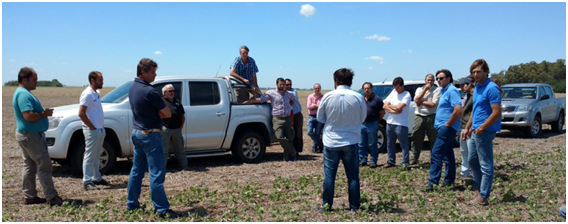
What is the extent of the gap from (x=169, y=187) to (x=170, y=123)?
46.1 inches

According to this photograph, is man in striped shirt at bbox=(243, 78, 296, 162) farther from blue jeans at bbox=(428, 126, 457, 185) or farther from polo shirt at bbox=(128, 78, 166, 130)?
polo shirt at bbox=(128, 78, 166, 130)

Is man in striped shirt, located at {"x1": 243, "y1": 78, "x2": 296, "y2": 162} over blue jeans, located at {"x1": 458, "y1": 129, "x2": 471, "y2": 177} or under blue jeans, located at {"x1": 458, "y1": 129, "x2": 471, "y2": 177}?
over

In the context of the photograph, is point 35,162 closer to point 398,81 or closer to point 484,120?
point 484,120

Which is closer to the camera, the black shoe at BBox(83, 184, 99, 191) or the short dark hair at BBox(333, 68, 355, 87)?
the short dark hair at BBox(333, 68, 355, 87)

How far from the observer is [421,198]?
6.19 metres

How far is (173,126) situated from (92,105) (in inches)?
56.4

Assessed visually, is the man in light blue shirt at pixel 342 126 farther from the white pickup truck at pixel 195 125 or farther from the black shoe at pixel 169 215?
the white pickup truck at pixel 195 125

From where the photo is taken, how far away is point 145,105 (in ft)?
16.8

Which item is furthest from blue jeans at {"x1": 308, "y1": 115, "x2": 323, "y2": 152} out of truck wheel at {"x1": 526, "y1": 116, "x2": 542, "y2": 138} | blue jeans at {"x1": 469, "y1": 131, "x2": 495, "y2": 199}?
truck wheel at {"x1": 526, "y1": 116, "x2": 542, "y2": 138}

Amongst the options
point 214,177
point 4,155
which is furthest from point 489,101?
point 4,155

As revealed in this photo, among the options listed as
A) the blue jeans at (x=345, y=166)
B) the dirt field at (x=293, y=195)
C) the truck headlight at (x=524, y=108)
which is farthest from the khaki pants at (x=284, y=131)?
the truck headlight at (x=524, y=108)

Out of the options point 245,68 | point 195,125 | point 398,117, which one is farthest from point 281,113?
point 398,117

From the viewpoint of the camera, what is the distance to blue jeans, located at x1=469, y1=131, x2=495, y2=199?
18.4 feet

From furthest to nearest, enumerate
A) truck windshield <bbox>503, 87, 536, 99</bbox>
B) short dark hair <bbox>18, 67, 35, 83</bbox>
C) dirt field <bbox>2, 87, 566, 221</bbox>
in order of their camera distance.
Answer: truck windshield <bbox>503, 87, 536, 99</bbox> < short dark hair <bbox>18, 67, 35, 83</bbox> < dirt field <bbox>2, 87, 566, 221</bbox>
